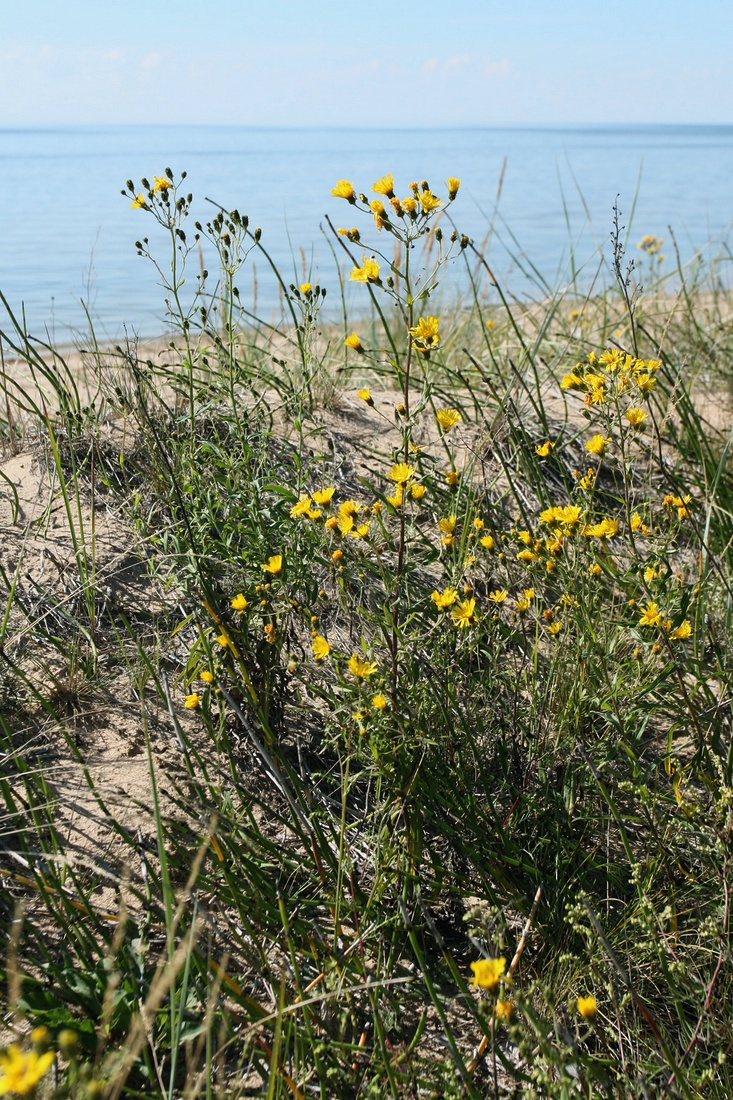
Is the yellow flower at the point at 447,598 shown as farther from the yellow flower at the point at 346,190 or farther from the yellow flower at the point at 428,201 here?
the yellow flower at the point at 346,190

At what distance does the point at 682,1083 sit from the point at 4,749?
5.10ft

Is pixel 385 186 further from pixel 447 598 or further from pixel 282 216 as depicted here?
pixel 282 216

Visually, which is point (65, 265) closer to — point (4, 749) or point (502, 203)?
point (4, 749)

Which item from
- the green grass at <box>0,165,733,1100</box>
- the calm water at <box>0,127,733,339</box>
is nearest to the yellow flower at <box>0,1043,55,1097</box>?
the green grass at <box>0,165,733,1100</box>

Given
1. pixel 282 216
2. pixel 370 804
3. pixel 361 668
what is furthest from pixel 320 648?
pixel 282 216

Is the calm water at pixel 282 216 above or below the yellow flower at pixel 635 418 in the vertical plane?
below

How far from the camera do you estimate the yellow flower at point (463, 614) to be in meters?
1.85

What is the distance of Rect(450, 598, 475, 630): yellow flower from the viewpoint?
1.85m

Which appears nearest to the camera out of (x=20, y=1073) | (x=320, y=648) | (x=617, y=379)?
(x=20, y=1073)

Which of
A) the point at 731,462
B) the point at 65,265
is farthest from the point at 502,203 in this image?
the point at 731,462

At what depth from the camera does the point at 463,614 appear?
1873mm

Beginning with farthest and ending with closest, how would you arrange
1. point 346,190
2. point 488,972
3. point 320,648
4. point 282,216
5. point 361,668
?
point 282,216 < point 346,190 < point 320,648 < point 361,668 < point 488,972

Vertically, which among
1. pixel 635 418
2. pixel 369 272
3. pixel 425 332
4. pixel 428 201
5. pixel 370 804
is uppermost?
pixel 428 201

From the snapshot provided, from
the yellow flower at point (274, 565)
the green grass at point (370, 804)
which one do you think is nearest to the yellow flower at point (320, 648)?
the green grass at point (370, 804)
